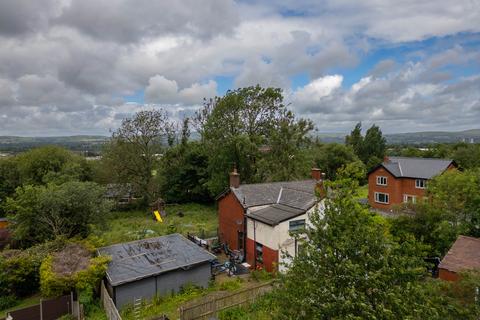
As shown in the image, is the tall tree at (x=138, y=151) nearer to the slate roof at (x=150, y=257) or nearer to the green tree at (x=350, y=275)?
the slate roof at (x=150, y=257)

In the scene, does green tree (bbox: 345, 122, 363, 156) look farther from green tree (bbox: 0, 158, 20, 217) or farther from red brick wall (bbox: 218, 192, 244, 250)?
green tree (bbox: 0, 158, 20, 217)

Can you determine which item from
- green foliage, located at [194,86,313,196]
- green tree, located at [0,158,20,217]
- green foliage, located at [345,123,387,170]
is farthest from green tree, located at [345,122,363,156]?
green tree, located at [0,158,20,217]

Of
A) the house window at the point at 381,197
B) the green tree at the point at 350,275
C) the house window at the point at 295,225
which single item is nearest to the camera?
the green tree at the point at 350,275

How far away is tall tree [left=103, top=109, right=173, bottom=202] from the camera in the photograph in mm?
41156

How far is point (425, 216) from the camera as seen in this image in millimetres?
21141

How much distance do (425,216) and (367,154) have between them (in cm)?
5554

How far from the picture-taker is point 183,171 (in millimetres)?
45656

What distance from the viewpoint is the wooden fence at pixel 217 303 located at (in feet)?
47.1

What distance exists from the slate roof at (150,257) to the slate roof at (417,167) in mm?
30933

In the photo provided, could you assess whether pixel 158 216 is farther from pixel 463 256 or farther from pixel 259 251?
pixel 463 256

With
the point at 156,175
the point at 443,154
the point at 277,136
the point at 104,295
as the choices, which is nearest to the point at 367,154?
the point at 443,154

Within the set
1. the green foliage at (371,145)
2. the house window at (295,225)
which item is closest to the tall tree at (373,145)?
the green foliage at (371,145)

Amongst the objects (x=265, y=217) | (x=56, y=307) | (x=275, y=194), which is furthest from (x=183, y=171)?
(x=56, y=307)

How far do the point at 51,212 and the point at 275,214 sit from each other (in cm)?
1579
